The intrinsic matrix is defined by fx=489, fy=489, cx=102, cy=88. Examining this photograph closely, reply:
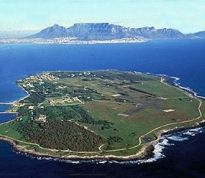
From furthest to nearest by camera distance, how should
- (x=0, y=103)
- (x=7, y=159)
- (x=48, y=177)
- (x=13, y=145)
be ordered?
1. (x=0, y=103)
2. (x=13, y=145)
3. (x=7, y=159)
4. (x=48, y=177)

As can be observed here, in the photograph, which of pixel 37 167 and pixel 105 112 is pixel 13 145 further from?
pixel 105 112

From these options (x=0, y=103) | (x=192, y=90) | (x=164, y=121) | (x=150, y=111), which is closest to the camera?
(x=164, y=121)

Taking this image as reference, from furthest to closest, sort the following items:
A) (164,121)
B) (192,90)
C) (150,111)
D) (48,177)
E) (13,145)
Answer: (192,90) → (150,111) → (164,121) → (13,145) → (48,177)

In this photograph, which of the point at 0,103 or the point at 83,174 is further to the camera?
the point at 0,103

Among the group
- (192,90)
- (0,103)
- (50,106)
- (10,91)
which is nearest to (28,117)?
(50,106)

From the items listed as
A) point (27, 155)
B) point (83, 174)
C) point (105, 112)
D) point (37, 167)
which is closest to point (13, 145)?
point (27, 155)

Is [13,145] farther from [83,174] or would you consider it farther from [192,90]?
[192,90]
